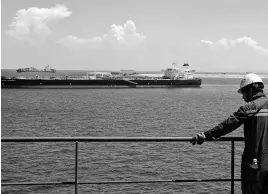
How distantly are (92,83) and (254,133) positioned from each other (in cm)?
11747

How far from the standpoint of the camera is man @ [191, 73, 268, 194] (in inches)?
149

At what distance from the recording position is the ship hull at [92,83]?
366 feet

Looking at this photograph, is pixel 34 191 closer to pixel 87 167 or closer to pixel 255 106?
pixel 87 167

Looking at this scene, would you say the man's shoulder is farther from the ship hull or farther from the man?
the ship hull

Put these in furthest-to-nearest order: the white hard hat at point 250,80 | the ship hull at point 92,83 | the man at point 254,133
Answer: the ship hull at point 92,83 < the white hard hat at point 250,80 < the man at point 254,133

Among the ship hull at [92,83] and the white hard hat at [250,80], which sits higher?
the white hard hat at [250,80]

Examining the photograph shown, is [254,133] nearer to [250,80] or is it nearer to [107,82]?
[250,80]

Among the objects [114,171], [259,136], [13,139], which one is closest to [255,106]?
[259,136]

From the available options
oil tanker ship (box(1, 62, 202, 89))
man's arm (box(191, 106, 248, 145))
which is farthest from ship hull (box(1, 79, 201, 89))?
man's arm (box(191, 106, 248, 145))

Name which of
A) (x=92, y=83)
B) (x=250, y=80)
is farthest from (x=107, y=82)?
(x=250, y=80)

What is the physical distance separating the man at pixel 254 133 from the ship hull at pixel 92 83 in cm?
11145

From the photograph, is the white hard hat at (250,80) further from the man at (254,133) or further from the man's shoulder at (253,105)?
the man's shoulder at (253,105)

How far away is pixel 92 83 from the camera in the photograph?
4744 inches

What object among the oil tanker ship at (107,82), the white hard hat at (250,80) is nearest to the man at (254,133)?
the white hard hat at (250,80)
